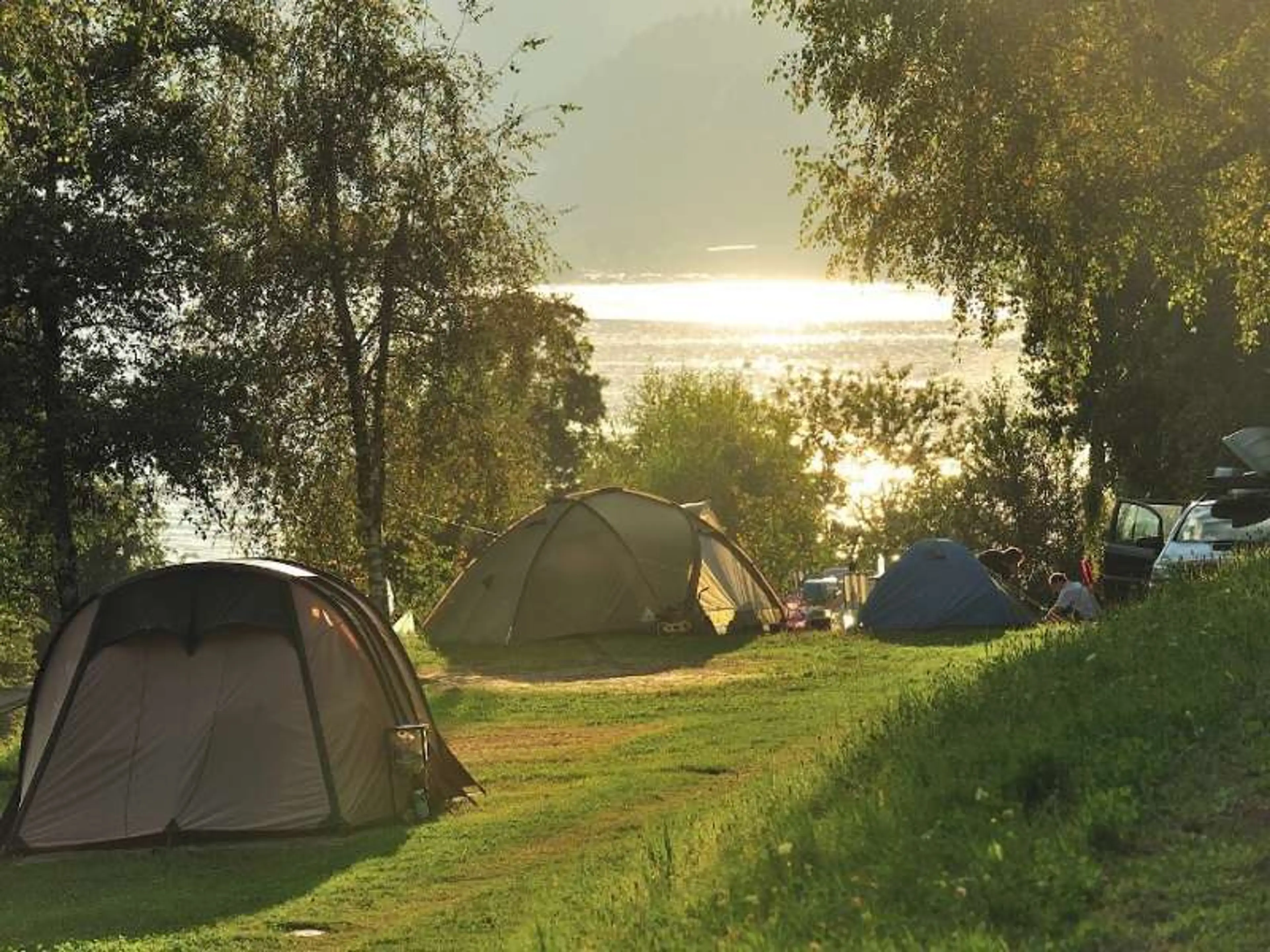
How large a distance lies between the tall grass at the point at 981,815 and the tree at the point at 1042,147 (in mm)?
7267

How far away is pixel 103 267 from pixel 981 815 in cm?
1736

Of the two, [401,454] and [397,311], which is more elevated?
[397,311]

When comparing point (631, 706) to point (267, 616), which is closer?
point (267, 616)

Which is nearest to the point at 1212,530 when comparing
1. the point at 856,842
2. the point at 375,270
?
the point at 856,842

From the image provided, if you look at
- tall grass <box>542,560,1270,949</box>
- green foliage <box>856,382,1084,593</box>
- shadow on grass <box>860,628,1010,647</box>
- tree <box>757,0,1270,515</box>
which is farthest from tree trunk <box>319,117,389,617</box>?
green foliage <box>856,382,1084,593</box>

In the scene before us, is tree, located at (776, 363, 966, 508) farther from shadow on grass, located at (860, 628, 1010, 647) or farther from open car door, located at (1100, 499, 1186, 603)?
open car door, located at (1100, 499, 1186, 603)

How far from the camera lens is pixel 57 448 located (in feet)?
74.2

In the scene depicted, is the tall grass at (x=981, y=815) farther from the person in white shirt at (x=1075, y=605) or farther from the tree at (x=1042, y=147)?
the person in white shirt at (x=1075, y=605)

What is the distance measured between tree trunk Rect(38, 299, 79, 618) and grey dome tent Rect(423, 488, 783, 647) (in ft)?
23.3

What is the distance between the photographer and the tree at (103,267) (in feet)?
71.7

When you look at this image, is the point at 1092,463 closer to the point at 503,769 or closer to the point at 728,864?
the point at 503,769

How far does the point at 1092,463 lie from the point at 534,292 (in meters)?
24.8

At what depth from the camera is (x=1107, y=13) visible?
16578 mm

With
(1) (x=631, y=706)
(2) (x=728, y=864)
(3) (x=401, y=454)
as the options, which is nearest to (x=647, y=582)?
(3) (x=401, y=454)
